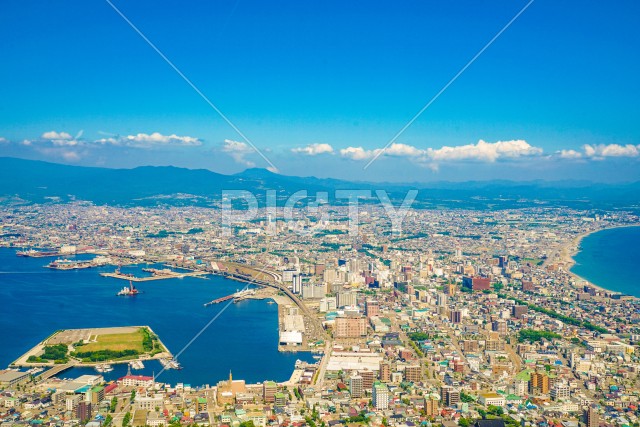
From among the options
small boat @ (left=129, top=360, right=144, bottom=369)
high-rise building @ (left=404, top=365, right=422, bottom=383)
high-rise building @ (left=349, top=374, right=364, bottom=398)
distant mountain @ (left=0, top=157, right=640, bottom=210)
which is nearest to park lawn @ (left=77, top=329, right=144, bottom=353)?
small boat @ (left=129, top=360, right=144, bottom=369)

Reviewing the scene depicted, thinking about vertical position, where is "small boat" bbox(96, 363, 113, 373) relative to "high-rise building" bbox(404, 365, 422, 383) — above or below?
below

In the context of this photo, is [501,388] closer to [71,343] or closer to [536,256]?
[71,343]

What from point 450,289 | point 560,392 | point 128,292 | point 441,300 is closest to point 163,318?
point 128,292

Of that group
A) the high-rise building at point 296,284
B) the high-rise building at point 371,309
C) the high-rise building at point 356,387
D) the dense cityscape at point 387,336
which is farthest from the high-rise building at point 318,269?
the high-rise building at point 356,387

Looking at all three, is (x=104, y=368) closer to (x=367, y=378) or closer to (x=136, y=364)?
(x=136, y=364)

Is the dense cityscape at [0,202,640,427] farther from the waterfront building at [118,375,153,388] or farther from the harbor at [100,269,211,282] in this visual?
the harbor at [100,269,211,282]

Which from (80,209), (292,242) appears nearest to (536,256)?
(292,242)

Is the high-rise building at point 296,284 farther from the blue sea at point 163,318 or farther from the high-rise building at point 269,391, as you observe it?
the high-rise building at point 269,391
